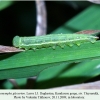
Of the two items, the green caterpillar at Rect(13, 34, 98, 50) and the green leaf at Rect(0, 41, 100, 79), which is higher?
the green caterpillar at Rect(13, 34, 98, 50)

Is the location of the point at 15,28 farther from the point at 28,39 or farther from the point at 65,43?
the point at 65,43

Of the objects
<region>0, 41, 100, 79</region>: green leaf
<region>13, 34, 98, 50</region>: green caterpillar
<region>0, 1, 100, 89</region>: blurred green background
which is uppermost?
<region>0, 1, 100, 89</region>: blurred green background

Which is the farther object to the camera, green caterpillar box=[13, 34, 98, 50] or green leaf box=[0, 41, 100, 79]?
green caterpillar box=[13, 34, 98, 50]

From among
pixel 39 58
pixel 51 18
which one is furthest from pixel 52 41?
pixel 51 18

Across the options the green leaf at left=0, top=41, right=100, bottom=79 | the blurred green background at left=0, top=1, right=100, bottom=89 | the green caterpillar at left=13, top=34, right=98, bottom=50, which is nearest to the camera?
the green leaf at left=0, top=41, right=100, bottom=79

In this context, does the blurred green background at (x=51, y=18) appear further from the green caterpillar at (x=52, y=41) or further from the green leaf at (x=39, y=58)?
the green leaf at (x=39, y=58)

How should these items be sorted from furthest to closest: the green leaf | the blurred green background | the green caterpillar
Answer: the blurred green background < the green caterpillar < the green leaf

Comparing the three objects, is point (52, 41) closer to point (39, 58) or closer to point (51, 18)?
point (39, 58)

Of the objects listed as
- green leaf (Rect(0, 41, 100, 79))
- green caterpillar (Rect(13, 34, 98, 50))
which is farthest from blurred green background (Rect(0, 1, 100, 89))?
green leaf (Rect(0, 41, 100, 79))

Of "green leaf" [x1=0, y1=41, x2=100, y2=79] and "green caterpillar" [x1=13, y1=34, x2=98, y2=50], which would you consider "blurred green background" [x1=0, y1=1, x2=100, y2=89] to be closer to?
"green caterpillar" [x1=13, y1=34, x2=98, y2=50]
